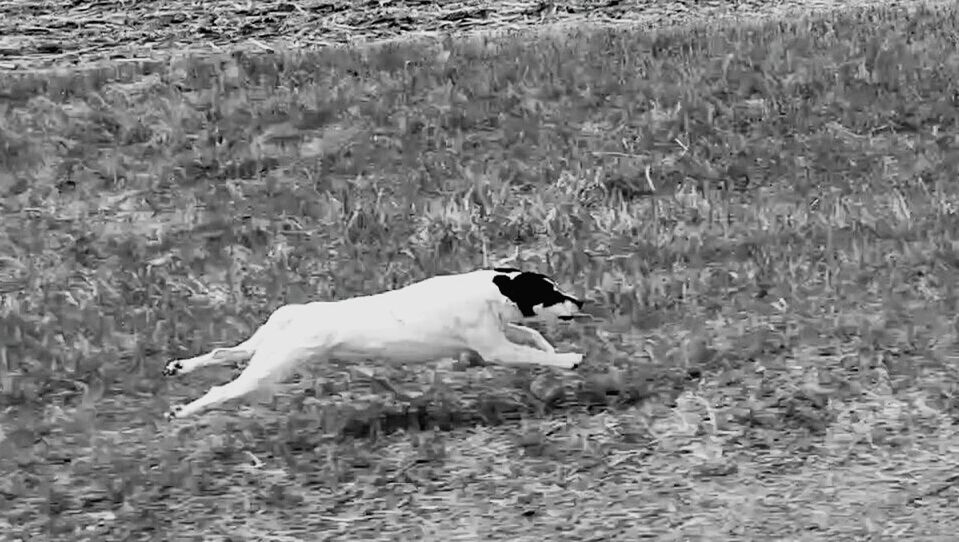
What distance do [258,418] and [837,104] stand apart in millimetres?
5242

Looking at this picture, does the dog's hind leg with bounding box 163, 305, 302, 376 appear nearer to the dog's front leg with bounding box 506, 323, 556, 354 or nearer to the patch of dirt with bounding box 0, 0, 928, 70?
the dog's front leg with bounding box 506, 323, 556, 354

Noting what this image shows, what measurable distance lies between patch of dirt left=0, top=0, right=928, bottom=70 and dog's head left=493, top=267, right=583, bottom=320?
602 cm

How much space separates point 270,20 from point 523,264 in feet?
16.7

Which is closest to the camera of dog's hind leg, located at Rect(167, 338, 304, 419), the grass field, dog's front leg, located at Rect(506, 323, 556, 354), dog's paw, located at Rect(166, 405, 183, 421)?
the grass field

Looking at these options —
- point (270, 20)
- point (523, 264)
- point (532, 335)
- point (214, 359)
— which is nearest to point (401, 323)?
point (532, 335)

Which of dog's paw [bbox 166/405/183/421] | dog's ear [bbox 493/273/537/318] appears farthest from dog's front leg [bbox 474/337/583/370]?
dog's paw [bbox 166/405/183/421]

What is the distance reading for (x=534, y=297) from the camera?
5.93 metres

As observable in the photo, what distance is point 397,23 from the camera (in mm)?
12148

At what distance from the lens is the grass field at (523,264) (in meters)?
5.28

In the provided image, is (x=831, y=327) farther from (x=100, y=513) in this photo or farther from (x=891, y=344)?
(x=100, y=513)

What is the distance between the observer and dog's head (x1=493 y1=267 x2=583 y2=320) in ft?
19.4

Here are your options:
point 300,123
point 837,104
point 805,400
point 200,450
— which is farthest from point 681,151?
point 200,450

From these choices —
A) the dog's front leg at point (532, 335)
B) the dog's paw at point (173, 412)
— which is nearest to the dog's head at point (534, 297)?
the dog's front leg at point (532, 335)

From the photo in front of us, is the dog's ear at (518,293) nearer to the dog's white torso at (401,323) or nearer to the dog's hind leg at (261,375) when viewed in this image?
the dog's white torso at (401,323)
